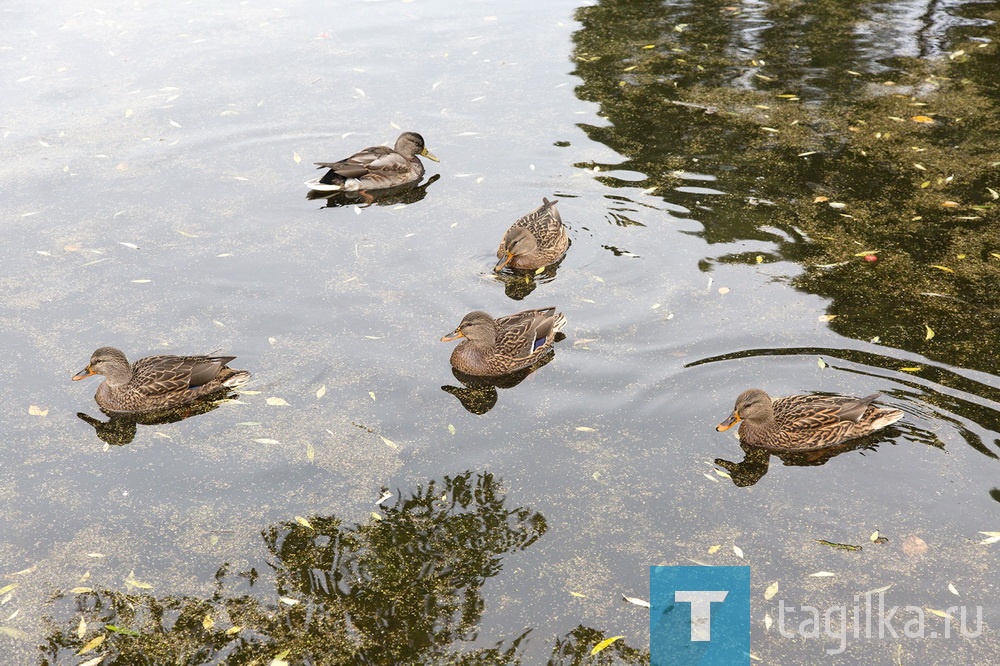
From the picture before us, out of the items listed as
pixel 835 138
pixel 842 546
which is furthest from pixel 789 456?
pixel 835 138

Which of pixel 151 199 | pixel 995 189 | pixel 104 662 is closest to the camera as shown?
pixel 104 662

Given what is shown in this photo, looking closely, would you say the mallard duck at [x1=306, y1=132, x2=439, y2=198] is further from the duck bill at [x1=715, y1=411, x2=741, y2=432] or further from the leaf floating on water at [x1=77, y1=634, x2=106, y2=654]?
the leaf floating on water at [x1=77, y1=634, x2=106, y2=654]

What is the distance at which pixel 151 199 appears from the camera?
982 centimetres

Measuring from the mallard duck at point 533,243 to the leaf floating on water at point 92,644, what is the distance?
4.48m

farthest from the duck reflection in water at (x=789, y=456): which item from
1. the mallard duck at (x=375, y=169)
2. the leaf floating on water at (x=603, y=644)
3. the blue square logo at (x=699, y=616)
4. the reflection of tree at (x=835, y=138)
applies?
the mallard duck at (x=375, y=169)

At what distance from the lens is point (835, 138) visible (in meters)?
10.2

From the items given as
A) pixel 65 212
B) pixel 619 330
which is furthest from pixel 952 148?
pixel 65 212

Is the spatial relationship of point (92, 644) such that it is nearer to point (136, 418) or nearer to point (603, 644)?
point (136, 418)

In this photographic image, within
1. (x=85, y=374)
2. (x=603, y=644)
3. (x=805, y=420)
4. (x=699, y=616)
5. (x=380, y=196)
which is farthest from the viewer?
(x=380, y=196)

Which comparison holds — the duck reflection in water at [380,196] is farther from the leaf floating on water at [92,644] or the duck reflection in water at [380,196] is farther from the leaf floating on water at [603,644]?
A: the leaf floating on water at [603,644]

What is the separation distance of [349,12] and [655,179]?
269 inches

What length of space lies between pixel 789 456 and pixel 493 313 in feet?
9.01

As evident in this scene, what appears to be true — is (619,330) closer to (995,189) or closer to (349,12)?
(995,189)

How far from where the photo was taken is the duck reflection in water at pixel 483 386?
7.09 meters
